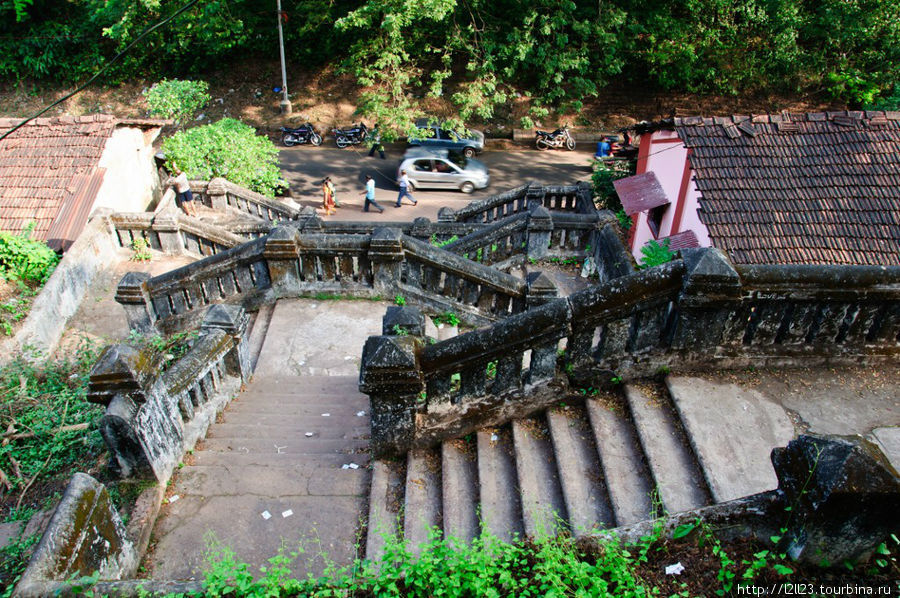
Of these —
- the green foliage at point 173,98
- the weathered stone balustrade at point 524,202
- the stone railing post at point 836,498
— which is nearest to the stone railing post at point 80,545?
the stone railing post at point 836,498

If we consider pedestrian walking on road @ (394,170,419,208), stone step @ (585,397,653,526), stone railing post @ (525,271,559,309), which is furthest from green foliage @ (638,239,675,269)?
pedestrian walking on road @ (394,170,419,208)

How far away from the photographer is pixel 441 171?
21.9 m

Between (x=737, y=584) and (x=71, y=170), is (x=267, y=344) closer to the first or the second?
(x=737, y=584)

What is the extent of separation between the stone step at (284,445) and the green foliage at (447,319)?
3.14 meters

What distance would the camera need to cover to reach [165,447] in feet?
19.4

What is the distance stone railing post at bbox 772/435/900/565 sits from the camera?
3361 mm

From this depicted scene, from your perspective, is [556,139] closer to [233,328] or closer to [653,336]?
[233,328]

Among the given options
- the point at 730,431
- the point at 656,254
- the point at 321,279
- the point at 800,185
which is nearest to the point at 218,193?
the point at 321,279

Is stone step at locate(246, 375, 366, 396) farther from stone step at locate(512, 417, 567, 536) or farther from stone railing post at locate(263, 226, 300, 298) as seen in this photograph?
stone step at locate(512, 417, 567, 536)

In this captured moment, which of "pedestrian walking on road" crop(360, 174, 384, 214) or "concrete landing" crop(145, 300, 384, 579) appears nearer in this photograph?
"concrete landing" crop(145, 300, 384, 579)

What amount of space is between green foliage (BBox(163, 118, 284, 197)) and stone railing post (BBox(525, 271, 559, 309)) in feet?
37.4

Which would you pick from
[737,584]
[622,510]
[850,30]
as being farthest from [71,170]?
[850,30]

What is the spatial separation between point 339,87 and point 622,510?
1076 inches

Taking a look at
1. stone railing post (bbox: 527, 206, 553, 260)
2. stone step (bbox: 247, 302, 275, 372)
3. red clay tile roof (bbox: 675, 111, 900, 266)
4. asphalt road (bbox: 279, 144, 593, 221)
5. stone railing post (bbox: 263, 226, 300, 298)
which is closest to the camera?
stone step (bbox: 247, 302, 275, 372)
